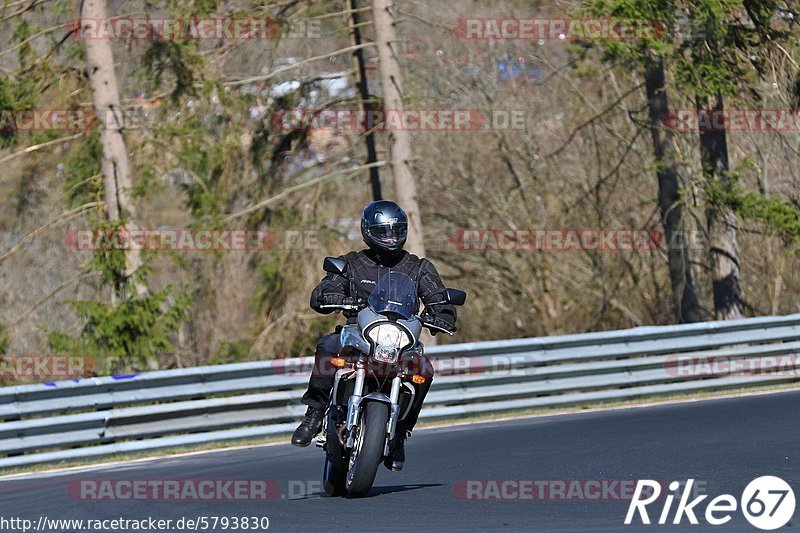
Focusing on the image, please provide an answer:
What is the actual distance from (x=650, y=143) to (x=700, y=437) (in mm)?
17835

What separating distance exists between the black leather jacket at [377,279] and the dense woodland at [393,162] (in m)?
11.3

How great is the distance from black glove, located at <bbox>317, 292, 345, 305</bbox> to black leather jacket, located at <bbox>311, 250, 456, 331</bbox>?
28 mm

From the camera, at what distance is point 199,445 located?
48.5ft

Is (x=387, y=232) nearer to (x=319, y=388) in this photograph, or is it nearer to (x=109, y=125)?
(x=319, y=388)

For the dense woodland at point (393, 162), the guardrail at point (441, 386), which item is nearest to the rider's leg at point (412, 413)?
the guardrail at point (441, 386)

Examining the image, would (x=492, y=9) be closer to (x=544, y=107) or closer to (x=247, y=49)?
(x=544, y=107)

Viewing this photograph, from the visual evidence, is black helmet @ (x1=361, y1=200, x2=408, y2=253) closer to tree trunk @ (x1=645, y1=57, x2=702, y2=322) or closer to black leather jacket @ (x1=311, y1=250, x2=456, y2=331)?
black leather jacket @ (x1=311, y1=250, x2=456, y2=331)

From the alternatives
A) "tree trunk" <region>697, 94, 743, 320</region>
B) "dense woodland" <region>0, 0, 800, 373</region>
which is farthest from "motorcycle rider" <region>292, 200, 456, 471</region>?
"tree trunk" <region>697, 94, 743, 320</region>

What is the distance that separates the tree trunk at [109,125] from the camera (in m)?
21.5

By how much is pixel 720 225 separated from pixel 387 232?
15.5 meters

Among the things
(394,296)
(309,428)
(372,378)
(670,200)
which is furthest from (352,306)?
(670,200)

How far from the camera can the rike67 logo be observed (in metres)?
6.89

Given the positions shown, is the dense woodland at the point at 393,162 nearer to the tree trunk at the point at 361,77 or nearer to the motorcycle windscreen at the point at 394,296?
the tree trunk at the point at 361,77

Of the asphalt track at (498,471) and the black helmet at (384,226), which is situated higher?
the black helmet at (384,226)
